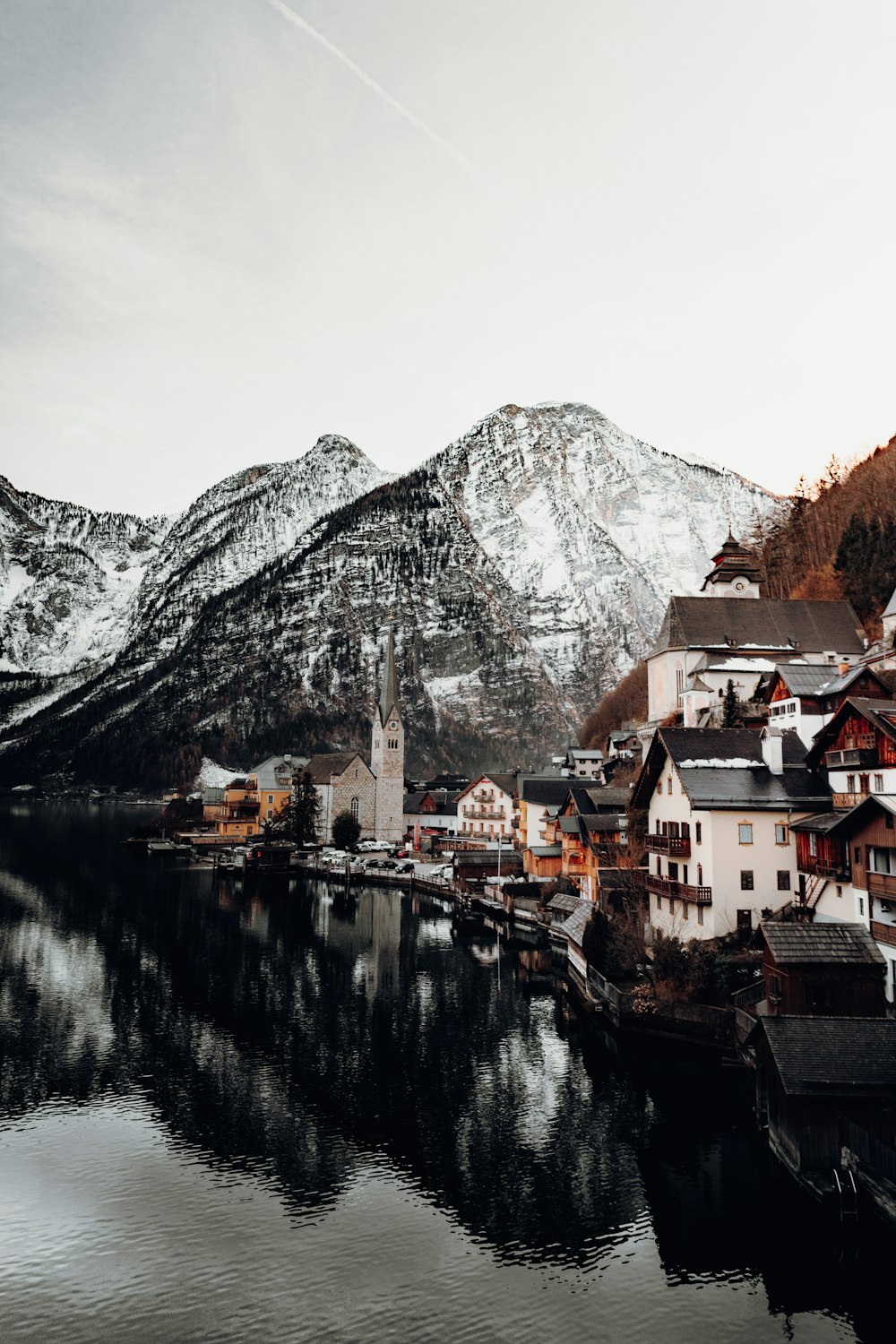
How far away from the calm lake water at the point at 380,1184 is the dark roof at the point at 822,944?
5.44 meters

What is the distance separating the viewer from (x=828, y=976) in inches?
1127

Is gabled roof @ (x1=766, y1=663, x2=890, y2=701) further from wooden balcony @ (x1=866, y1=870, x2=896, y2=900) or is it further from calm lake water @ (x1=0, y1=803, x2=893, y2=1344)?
calm lake water @ (x1=0, y1=803, x2=893, y2=1344)

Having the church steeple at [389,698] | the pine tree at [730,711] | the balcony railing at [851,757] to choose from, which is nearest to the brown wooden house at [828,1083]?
the balcony railing at [851,757]

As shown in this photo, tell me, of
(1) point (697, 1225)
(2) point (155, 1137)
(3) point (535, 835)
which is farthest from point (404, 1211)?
(3) point (535, 835)

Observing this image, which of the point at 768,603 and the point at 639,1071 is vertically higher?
the point at 768,603

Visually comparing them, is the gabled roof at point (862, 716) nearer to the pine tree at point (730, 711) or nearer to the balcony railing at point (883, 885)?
the balcony railing at point (883, 885)

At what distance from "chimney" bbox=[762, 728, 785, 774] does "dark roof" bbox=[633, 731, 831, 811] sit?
17 centimetres

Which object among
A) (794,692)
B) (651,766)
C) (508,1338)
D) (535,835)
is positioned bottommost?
(508,1338)

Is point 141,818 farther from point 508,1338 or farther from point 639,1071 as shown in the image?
point 508,1338

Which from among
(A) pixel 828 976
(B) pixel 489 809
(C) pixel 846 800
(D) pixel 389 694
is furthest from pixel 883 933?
(D) pixel 389 694

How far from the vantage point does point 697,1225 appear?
2228cm

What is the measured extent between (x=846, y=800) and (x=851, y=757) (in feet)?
5.67

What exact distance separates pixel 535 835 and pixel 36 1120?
200ft

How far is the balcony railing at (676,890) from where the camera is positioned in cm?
3775
